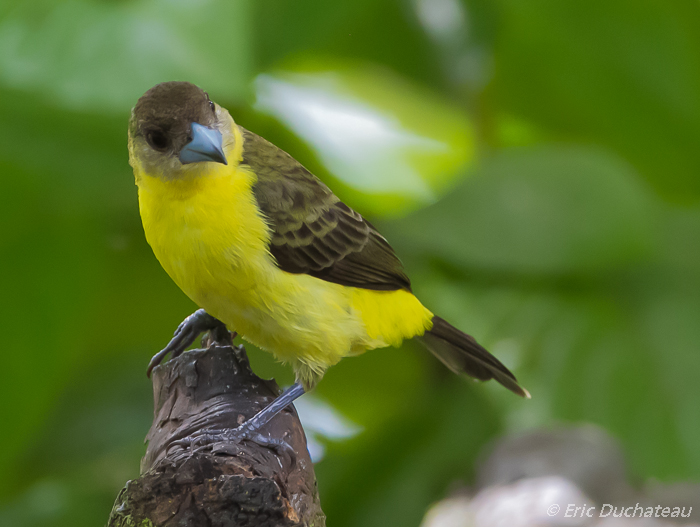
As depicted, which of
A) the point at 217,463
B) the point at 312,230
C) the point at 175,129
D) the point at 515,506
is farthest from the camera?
the point at 515,506

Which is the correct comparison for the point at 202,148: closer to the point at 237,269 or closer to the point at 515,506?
the point at 237,269

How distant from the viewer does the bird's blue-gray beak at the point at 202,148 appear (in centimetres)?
116

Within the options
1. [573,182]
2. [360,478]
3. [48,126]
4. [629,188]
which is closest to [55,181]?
[48,126]

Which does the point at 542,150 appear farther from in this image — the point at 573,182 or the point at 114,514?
the point at 114,514

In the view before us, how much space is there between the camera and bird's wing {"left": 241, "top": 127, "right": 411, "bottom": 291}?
1.32m

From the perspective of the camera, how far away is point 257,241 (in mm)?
1259

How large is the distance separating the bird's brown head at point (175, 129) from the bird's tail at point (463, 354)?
0.68 m

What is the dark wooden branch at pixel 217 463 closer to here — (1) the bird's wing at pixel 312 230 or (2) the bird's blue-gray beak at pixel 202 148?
(1) the bird's wing at pixel 312 230

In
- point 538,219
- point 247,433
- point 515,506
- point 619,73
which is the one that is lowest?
point 247,433

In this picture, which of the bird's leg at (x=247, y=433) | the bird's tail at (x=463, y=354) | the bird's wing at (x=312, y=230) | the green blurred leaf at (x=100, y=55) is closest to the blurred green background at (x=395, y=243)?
the green blurred leaf at (x=100, y=55)

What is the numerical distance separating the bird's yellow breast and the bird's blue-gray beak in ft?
0.19

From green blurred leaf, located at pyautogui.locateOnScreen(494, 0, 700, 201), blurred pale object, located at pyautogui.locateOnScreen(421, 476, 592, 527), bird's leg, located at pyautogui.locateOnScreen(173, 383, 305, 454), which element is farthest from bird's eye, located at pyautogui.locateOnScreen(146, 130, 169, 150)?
green blurred leaf, located at pyautogui.locateOnScreen(494, 0, 700, 201)

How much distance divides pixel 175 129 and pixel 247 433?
51 cm

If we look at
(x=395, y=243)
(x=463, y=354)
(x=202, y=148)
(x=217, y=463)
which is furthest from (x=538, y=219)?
(x=217, y=463)
